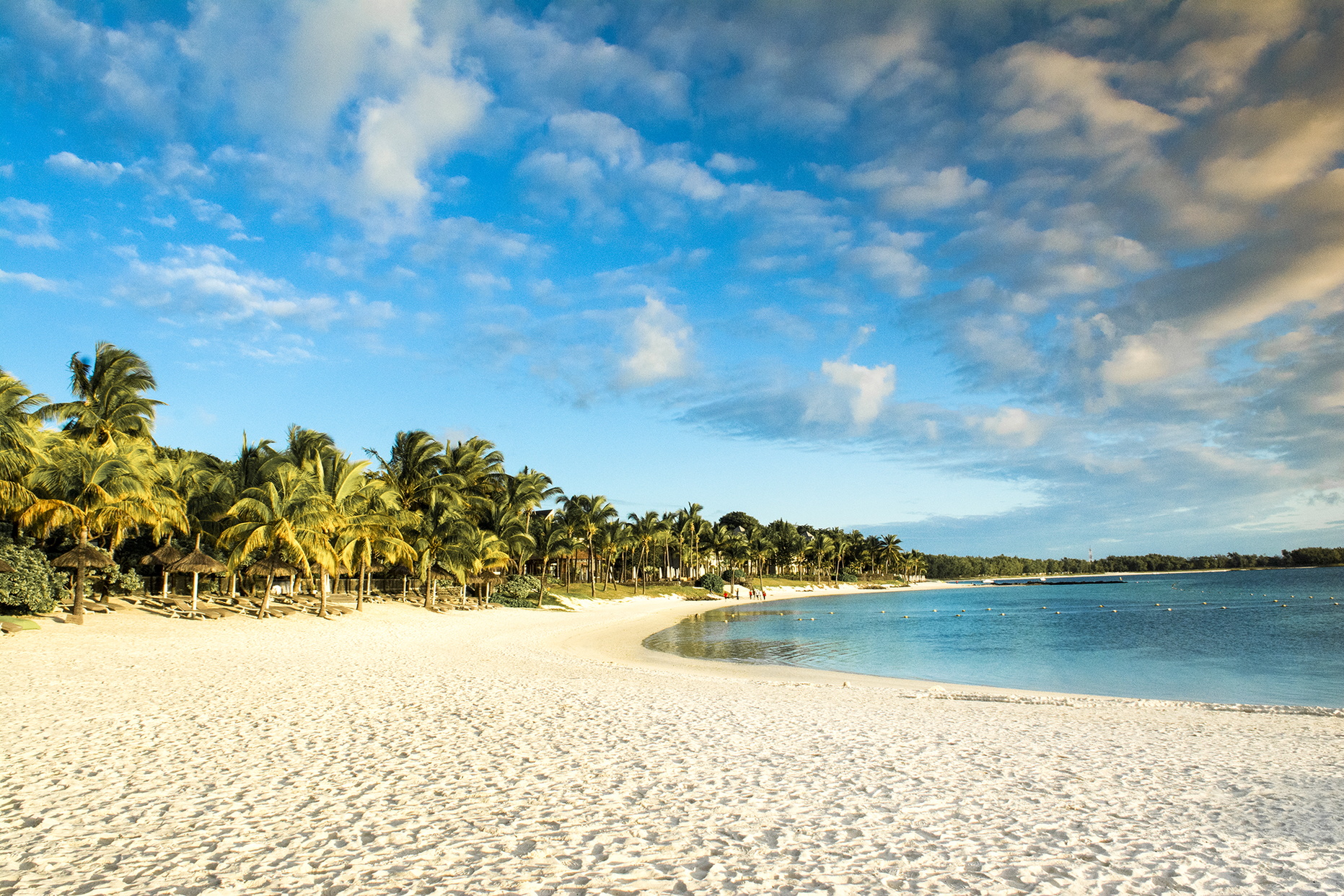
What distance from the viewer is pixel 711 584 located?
283ft

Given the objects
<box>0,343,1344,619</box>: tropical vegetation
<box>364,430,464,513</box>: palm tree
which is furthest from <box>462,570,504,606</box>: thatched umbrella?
<box>364,430,464,513</box>: palm tree

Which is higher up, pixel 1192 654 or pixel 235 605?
pixel 235 605

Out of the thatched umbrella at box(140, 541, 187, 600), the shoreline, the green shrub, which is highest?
the thatched umbrella at box(140, 541, 187, 600)

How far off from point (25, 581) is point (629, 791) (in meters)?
21.9

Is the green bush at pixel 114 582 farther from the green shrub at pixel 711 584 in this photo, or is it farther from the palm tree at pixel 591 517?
the green shrub at pixel 711 584

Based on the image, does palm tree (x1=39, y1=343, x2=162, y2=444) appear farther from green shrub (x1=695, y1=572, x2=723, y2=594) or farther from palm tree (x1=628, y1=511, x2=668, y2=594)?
green shrub (x1=695, y1=572, x2=723, y2=594)

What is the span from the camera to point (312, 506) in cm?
2788

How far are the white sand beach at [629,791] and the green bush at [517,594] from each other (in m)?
33.4

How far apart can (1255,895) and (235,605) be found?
1268 inches

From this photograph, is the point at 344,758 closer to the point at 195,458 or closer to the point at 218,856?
the point at 218,856

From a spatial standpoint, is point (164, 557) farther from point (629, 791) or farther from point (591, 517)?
point (591, 517)

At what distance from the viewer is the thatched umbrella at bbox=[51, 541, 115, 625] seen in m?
21.4

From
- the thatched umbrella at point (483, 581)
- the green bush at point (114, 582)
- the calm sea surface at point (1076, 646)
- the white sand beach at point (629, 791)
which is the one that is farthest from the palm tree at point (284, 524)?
the thatched umbrella at point (483, 581)

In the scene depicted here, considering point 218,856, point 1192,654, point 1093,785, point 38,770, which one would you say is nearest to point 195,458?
point 38,770
